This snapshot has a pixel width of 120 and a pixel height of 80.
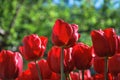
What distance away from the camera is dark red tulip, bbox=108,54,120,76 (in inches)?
34.2

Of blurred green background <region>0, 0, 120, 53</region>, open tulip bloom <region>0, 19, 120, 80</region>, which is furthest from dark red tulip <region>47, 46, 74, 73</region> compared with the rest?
blurred green background <region>0, 0, 120, 53</region>

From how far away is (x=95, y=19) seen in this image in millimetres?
7129

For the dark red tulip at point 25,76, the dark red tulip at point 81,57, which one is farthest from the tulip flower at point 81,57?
the dark red tulip at point 25,76

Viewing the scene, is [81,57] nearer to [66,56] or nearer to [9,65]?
[66,56]

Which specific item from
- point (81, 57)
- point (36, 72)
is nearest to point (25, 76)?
point (36, 72)

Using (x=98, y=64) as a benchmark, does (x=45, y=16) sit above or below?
below

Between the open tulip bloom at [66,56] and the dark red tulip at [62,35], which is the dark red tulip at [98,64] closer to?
the open tulip bloom at [66,56]

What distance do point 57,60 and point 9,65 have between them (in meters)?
0.10

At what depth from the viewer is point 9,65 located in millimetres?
897

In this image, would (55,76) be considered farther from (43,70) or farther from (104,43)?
(104,43)

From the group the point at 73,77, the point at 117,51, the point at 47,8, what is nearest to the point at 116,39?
the point at 117,51

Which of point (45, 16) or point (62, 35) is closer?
point (62, 35)

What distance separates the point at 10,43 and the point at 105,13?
176 centimetres

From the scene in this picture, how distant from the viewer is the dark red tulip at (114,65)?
868 millimetres
